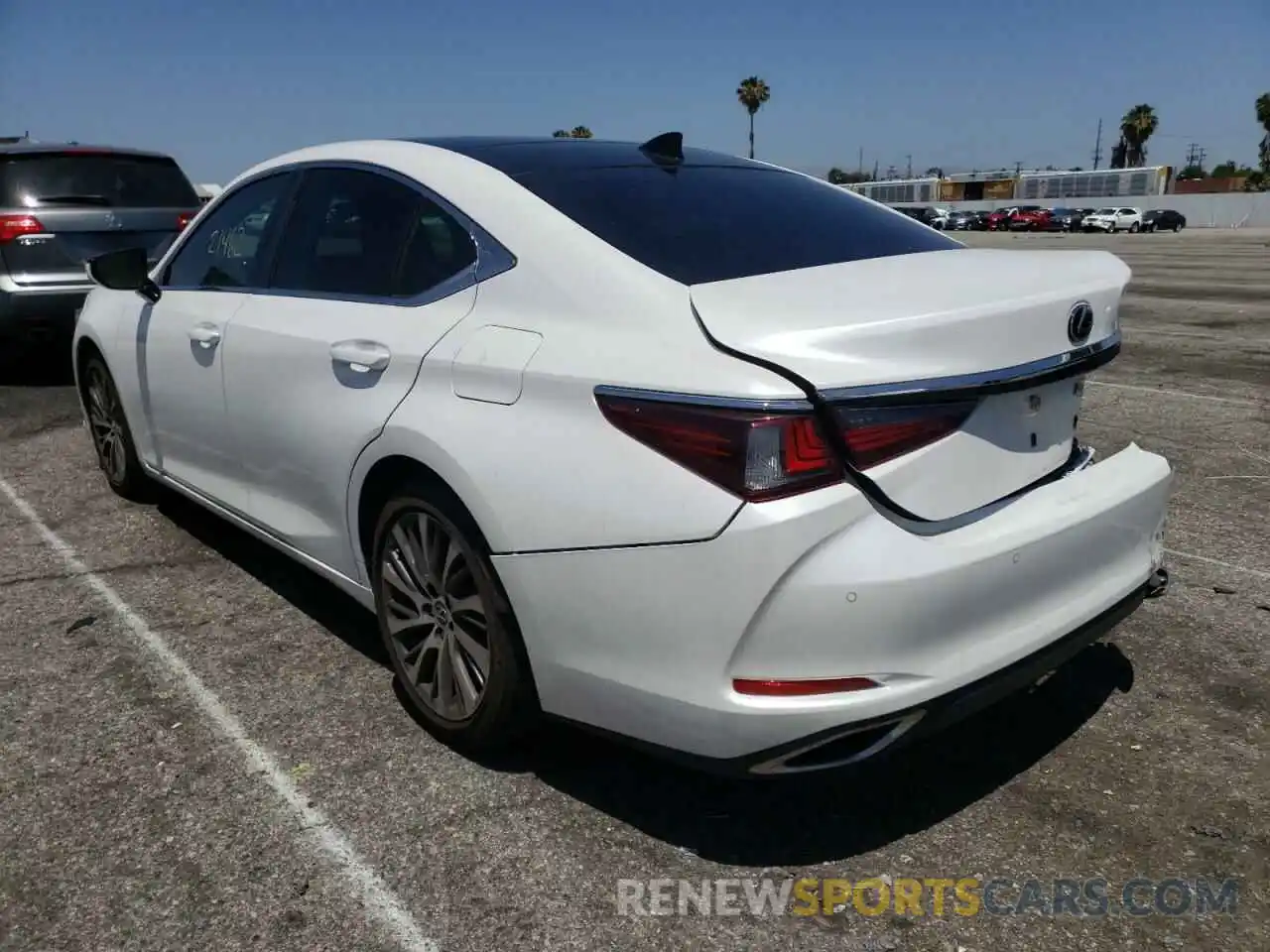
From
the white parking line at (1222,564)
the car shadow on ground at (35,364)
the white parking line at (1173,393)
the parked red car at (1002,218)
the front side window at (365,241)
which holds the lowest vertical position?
the parked red car at (1002,218)

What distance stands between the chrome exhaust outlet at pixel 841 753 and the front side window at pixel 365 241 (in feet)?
4.92

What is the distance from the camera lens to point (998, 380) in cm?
228

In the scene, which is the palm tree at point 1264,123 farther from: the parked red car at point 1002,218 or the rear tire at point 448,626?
the rear tire at point 448,626

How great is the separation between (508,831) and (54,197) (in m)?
7.13

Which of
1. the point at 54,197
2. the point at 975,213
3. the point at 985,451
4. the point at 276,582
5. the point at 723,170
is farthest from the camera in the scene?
the point at 975,213

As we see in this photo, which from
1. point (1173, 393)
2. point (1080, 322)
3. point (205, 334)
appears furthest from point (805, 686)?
point (1173, 393)

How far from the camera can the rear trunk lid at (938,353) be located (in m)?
2.11

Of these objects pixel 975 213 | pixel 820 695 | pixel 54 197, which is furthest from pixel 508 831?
pixel 975 213

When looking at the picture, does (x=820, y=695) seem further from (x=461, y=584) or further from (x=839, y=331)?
(x=461, y=584)

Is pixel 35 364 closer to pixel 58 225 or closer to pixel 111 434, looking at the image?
→ pixel 58 225

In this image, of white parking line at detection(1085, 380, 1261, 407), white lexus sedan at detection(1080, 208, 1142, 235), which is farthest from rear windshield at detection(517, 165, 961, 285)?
white lexus sedan at detection(1080, 208, 1142, 235)

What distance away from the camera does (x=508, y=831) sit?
258cm

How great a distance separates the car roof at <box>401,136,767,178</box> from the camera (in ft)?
9.96

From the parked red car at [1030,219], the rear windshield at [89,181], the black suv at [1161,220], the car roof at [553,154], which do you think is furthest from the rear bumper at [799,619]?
the parked red car at [1030,219]
